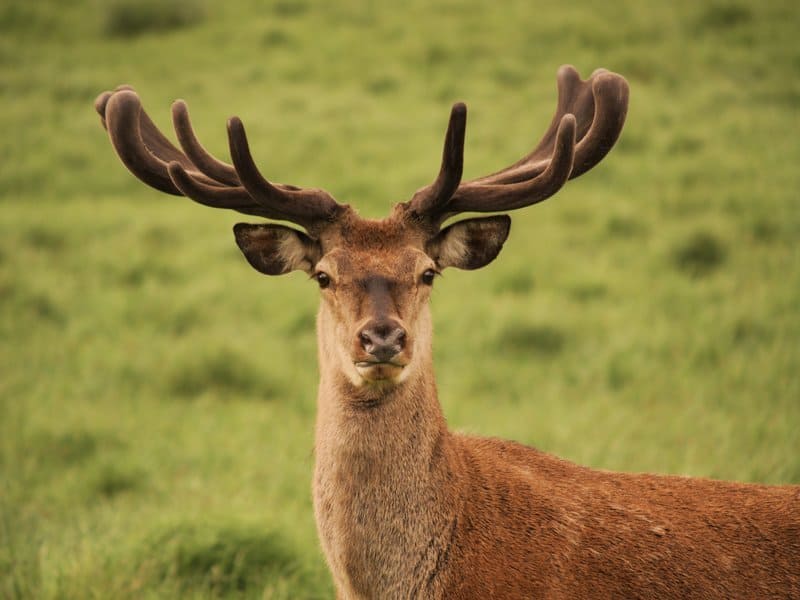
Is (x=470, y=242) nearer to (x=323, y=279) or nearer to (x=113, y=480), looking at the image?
(x=323, y=279)

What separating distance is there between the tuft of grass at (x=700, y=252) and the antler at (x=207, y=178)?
586cm

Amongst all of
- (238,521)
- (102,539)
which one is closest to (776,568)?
(238,521)

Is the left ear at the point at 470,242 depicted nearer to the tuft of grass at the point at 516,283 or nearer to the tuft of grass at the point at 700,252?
the tuft of grass at the point at 516,283

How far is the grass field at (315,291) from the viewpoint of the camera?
16.9 ft

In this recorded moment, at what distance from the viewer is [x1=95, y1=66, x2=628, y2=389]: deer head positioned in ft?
9.39

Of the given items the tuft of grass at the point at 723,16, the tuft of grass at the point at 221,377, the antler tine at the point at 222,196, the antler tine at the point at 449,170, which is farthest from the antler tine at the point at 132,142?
the tuft of grass at the point at 723,16

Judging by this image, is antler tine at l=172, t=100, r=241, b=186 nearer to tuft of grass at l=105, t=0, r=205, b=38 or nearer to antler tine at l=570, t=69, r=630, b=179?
antler tine at l=570, t=69, r=630, b=179

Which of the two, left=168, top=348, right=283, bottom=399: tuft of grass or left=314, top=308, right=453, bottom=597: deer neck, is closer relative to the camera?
left=314, top=308, right=453, bottom=597: deer neck

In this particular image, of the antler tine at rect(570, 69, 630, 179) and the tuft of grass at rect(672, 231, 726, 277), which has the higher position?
the antler tine at rect(570, 69, 630, 179)

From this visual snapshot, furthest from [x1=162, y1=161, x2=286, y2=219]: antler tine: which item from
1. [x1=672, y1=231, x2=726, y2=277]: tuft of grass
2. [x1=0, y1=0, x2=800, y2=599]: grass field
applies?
[x1=672, y1=231, x2=726, y2=277]: tuft of grass

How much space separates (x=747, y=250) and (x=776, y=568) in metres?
5.84

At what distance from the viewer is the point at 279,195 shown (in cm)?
301

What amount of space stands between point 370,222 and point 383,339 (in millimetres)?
556

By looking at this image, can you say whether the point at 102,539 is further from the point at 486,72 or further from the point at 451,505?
the point at 486,72
